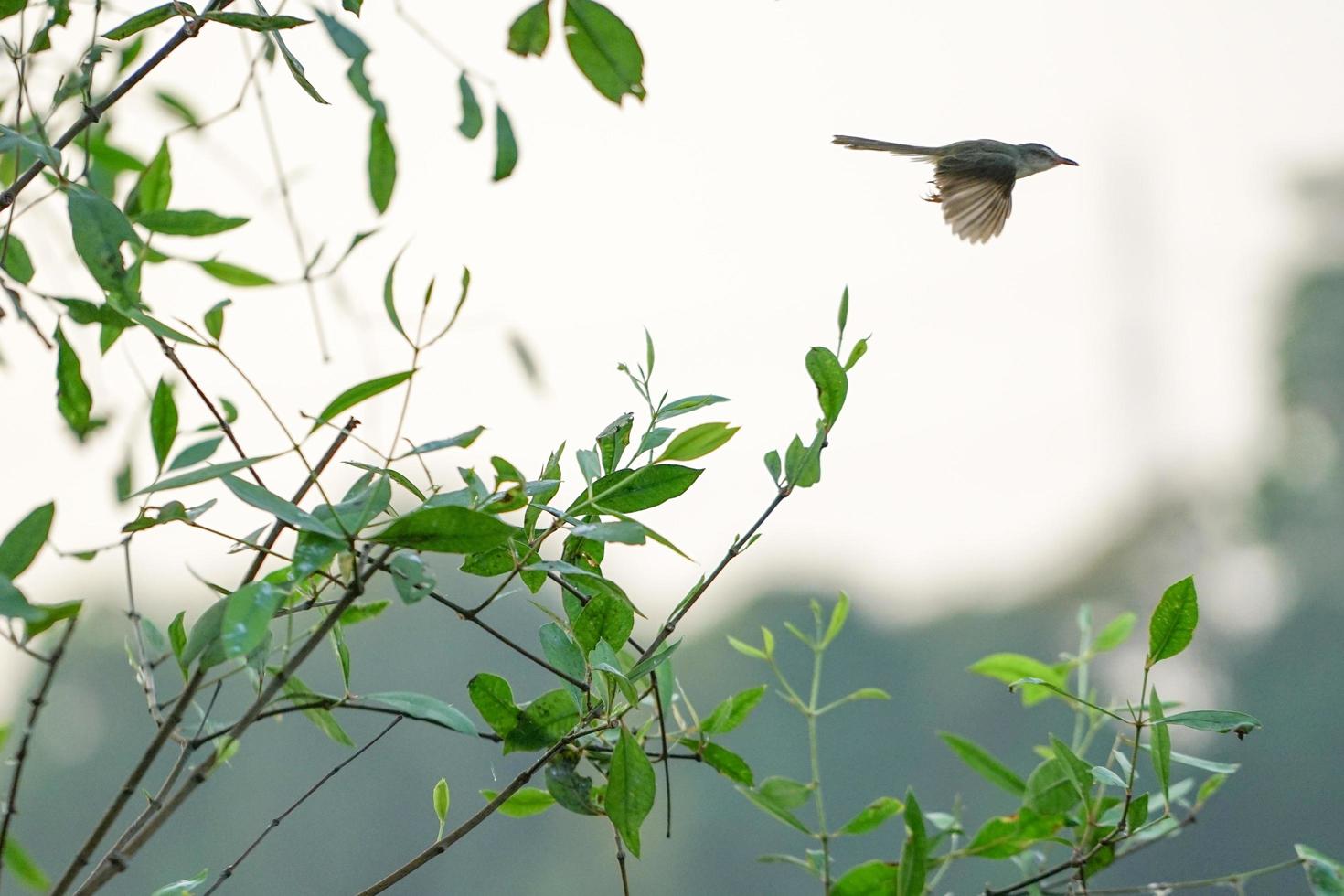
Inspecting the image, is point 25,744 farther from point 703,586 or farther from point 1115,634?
point 1115,634

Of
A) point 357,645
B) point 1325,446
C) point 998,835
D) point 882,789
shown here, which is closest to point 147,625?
point 998,835

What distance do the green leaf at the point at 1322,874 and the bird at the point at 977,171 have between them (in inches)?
19.8

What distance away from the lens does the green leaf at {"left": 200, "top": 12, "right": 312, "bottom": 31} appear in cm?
46

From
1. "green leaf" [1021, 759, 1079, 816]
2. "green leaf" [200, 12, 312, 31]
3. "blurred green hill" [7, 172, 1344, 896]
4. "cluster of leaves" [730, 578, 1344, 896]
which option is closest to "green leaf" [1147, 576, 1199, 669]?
"cluster of leaves" [730, 578, 1344, 896]

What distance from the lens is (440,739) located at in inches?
516

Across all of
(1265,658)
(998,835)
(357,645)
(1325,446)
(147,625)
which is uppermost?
(147,625)

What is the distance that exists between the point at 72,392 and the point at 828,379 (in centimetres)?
34

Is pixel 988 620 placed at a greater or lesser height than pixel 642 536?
lesser

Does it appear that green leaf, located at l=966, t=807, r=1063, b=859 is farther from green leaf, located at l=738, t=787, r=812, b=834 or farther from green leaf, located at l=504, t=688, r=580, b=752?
green leaf, located at l=504, t=688, r=580, b=752

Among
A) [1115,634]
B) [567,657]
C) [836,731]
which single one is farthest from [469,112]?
[836,731]

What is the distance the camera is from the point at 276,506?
1.29 ft

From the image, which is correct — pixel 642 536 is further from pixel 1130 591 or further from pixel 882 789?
pixel 1130 591

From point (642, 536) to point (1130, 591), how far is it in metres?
13.2

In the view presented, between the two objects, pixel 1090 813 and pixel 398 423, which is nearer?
pixel 398 423
